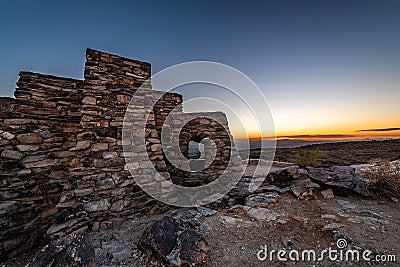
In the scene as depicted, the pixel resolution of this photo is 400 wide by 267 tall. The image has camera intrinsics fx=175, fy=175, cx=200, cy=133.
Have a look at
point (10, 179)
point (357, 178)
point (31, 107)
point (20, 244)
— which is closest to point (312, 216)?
point (357, 178)

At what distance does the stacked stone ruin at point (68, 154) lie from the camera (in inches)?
136

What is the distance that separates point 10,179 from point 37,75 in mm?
2253

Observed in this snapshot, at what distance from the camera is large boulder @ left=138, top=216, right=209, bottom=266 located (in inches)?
95.9

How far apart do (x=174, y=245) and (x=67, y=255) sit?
1.37 meters

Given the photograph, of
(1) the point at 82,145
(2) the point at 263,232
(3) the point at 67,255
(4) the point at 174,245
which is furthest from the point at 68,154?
(2) the point at 263,232

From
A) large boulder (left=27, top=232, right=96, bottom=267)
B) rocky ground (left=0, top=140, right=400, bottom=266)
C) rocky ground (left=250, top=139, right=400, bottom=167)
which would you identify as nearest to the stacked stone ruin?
rocky ground (left=0, top=140, right=400, bottom=266)

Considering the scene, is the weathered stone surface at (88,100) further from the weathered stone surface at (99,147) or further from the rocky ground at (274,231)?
the rocky ground at (274,231)

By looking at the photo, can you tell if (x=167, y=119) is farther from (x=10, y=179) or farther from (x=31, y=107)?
(x=10, y=179)

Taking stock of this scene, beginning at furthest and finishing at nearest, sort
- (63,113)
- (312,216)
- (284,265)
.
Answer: (63,113)
(312,216)
(284,265)

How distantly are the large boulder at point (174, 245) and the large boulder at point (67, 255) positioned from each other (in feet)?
2.53

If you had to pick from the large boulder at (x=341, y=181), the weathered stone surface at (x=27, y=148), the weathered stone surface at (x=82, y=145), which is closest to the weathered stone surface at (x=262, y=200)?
the large boulder at (x=341, y=181)

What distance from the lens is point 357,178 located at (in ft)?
17.4

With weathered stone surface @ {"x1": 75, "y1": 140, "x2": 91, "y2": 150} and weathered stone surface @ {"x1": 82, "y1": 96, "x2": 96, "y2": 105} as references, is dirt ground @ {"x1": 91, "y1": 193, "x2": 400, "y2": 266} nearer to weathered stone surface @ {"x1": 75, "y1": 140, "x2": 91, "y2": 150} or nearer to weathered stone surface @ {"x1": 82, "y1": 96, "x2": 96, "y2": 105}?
weathered stone surface @ {"x1": 75, "y1": 140, "x2": 91, "y2": 150}

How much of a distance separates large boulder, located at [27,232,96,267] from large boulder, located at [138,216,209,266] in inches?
30.4
